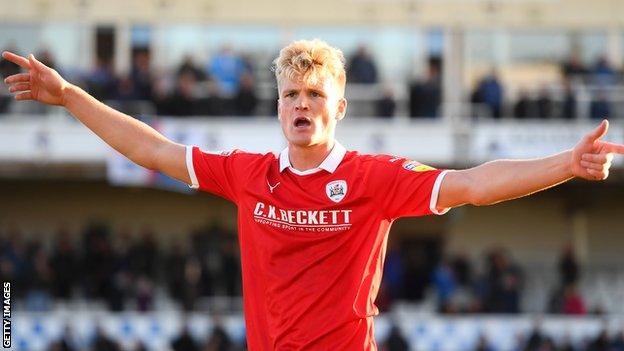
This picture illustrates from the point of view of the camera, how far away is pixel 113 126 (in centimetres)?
613

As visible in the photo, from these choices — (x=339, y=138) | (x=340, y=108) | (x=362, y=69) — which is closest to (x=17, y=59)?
(x=340, y=108)

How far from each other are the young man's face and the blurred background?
15.0 metres

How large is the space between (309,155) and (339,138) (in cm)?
1711

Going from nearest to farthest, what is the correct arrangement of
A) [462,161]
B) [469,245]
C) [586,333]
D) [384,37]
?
[586,333] < [462,161] < [384,37] < [469,245]

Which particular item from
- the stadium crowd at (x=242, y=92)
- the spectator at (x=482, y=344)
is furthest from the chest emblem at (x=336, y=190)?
the stadium crowd at (x=242, y=92)

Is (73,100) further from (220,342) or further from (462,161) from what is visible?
(462,161)

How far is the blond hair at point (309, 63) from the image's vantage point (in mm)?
5707

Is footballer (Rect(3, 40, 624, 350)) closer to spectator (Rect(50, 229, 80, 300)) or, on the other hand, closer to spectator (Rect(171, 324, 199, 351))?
spectator (Rect(171, 324, 199, 351))

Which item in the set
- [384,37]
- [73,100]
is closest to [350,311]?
[73,100]

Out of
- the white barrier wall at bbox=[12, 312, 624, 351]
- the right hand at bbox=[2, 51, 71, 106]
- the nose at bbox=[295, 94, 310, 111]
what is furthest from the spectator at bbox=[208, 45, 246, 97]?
the nose at bbox=[295, 94, 310, 111]

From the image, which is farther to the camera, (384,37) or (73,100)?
(384,37)

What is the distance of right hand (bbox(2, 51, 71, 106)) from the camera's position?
612 centimetres

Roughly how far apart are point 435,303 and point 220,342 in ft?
13.4

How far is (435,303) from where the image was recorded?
22.8 m
